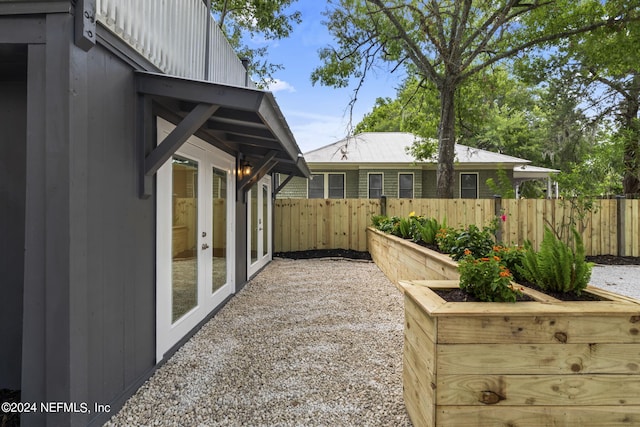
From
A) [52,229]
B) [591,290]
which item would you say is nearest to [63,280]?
[52,229]

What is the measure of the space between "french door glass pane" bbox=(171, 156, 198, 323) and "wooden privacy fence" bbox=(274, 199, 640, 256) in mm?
5492

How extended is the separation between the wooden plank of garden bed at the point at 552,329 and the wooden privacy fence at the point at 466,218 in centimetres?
563

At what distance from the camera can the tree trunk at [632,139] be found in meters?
11.0

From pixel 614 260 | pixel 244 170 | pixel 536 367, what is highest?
pixel 244 170

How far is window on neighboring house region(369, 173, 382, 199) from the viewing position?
13.1 metres

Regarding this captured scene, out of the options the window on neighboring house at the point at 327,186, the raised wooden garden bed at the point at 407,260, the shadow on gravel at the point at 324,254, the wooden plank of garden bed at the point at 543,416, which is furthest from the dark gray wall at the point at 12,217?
the window on neighboring house at the point at 327,186

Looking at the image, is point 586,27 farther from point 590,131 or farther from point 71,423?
point 71,423

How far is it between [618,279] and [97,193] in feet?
25.8

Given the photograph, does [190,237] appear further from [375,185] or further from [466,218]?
[375,185]

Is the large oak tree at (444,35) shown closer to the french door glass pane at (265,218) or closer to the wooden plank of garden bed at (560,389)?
the french door glass pane at (265,218)

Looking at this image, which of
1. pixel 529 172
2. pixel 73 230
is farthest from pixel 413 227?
pixel 529 172

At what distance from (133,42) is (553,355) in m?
3.24

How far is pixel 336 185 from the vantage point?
43.7 feet

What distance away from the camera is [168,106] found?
9.04 feet
